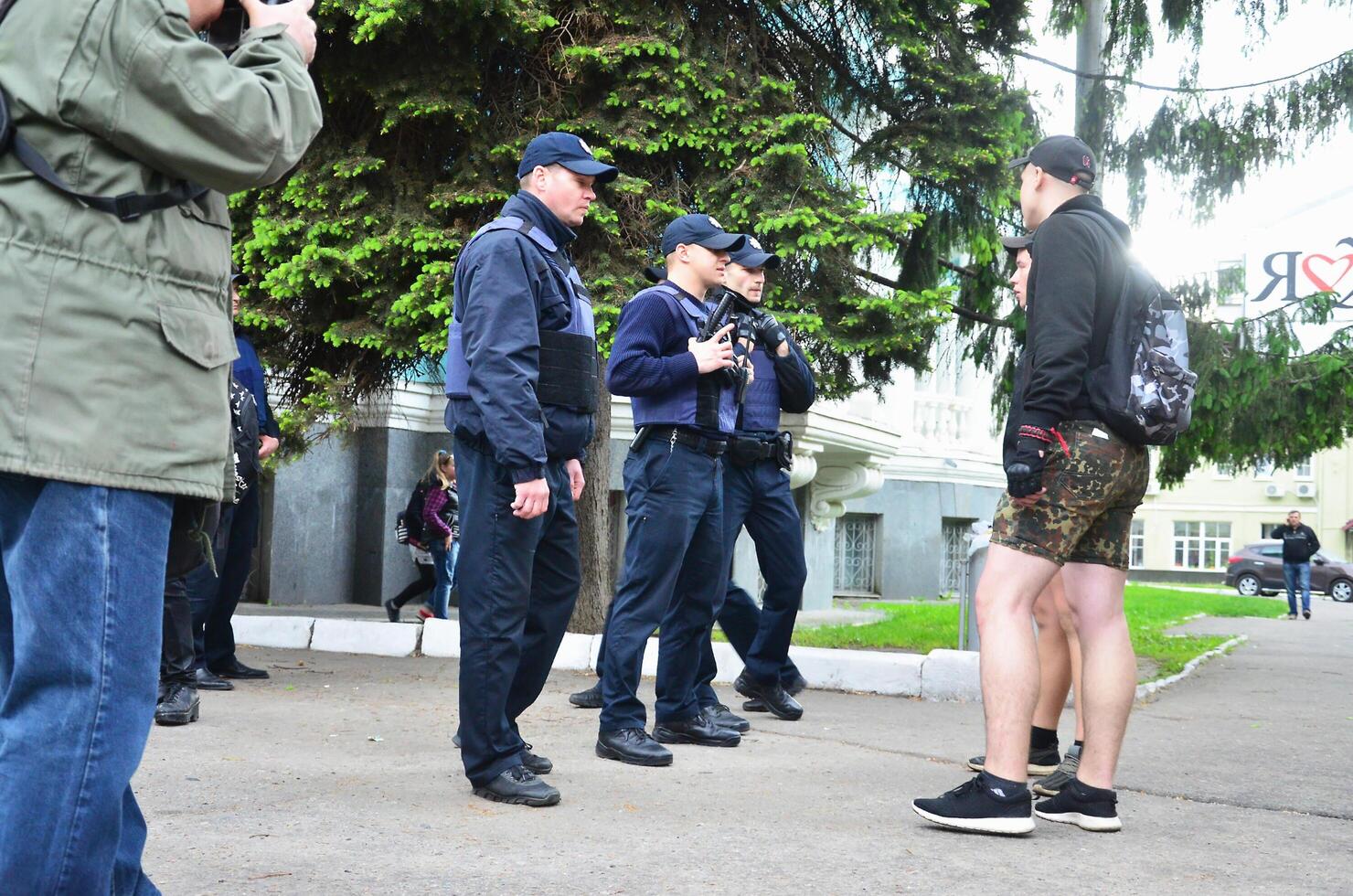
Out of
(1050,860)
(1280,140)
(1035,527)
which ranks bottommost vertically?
(1050,860)

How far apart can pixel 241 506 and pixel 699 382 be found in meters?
3.22

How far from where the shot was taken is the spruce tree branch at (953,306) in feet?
32.0

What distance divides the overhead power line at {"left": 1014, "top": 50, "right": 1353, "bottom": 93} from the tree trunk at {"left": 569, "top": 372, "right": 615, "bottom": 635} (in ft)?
14.7

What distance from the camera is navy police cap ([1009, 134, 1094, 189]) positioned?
181 inches

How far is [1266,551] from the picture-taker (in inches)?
1693

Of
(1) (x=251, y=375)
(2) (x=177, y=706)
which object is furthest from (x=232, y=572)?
(2) (x=177, y=706)

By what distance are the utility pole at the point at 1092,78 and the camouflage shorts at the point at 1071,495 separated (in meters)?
7.58

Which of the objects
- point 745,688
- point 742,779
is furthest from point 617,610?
point 745,688

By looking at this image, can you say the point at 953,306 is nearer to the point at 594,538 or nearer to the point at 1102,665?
the point at 594,538

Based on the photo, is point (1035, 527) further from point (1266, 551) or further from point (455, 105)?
point (1266, 551)

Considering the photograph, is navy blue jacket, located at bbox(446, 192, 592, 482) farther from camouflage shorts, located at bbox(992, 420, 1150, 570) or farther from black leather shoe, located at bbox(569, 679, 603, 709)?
black leather shoe, located at bbox(569, 679, 603, 709)

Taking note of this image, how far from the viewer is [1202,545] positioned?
65250 millimetres

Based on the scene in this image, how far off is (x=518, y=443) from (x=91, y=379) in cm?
221

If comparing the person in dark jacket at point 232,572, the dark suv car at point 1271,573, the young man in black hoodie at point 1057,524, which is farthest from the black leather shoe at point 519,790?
the dark suv car at point 1271,573
